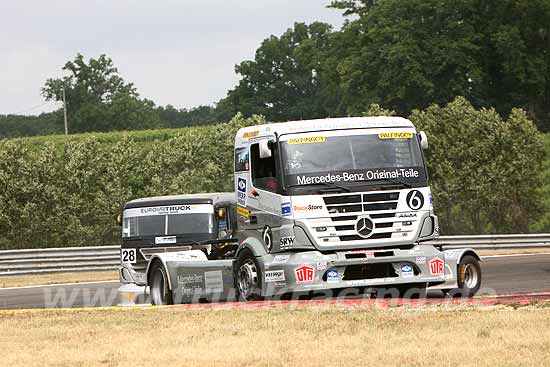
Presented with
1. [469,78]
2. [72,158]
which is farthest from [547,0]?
[72,158]

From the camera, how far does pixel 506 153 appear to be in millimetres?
41969

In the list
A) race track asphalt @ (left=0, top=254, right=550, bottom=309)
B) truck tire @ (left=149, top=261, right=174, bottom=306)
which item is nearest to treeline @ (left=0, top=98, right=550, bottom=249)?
race track asphalt @ (left=0, top=254, right=550, bottom=309)

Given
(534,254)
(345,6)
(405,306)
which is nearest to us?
(405,306)

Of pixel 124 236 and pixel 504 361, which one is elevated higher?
pixel 124 236

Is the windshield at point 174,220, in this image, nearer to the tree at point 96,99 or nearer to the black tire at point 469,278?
the black tire at point 469,278

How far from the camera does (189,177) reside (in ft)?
133

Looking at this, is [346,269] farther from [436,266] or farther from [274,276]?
[436,266]

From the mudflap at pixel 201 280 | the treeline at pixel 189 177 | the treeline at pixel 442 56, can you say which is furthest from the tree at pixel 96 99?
the mudflap at pixel 201 280

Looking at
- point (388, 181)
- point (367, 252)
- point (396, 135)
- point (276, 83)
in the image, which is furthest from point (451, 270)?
point (276, 83)

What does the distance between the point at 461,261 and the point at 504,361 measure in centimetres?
716

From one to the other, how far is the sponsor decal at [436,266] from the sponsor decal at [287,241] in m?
2.00

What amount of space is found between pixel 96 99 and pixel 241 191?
348 feet

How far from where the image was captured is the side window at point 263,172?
53.5 feet

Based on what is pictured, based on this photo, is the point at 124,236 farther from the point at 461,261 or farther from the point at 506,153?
the point at 506,153
